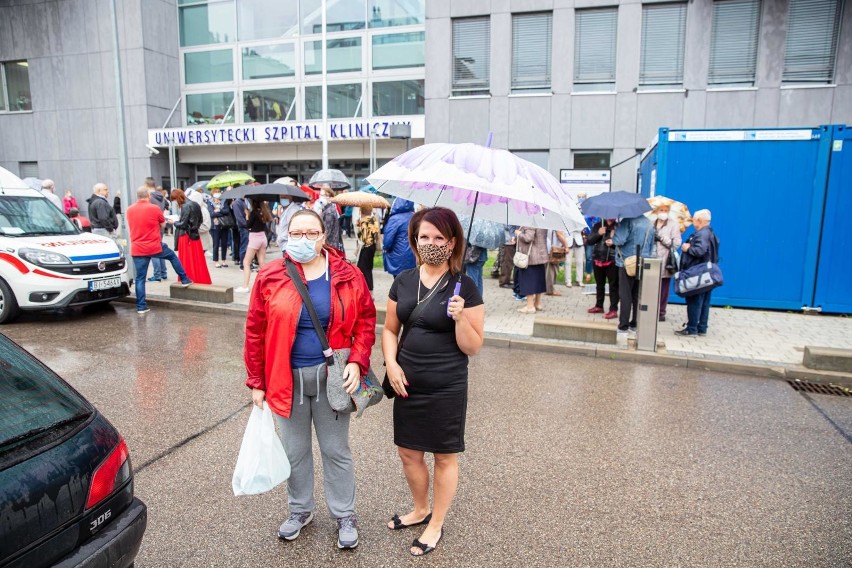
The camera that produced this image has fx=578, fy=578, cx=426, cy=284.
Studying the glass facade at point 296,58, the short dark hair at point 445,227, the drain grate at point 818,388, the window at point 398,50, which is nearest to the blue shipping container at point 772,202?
the drain grate at point 818,388

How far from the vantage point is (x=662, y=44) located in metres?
17.0

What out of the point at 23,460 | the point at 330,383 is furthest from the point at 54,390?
the point at 330,383

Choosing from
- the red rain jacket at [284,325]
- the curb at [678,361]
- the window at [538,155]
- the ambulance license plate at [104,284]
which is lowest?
the curb at [678,361]

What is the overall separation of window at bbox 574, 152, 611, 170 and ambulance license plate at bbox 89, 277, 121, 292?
552 inches

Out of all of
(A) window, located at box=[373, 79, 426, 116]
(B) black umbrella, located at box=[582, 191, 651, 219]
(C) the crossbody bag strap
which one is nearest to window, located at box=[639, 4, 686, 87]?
(A) window, located at box=[373, 79, 426, 116]

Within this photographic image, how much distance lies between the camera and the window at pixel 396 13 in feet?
70.4

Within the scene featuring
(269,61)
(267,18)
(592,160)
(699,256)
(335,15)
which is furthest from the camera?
(269,61)

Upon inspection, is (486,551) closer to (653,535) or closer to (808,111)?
(653,535)

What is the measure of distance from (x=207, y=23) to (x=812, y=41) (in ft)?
73.8

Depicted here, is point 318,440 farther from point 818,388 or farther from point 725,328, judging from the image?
point 725,328

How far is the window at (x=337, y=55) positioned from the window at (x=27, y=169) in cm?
1304

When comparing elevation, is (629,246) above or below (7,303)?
above

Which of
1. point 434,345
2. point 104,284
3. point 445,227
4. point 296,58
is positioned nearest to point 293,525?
point 434,345

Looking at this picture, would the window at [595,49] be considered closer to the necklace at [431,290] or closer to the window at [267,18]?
the window at [267,18]
